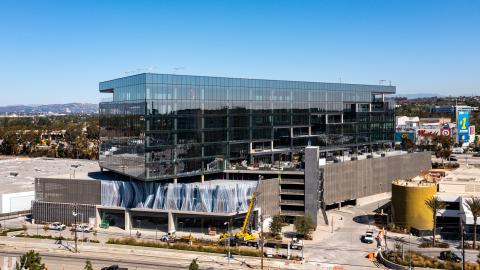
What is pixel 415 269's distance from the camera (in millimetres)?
68750

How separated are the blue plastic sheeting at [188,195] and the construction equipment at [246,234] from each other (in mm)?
1259

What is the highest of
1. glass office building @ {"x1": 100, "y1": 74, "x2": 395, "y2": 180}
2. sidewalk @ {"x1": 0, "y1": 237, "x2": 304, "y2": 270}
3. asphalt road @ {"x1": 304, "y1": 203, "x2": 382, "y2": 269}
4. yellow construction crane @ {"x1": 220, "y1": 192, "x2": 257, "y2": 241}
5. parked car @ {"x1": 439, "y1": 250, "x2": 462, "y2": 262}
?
glass office building @ {"x1": 100, "y1": 74, "x2": 395, "y2": 180}

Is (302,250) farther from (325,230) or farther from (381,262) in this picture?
(325,230)

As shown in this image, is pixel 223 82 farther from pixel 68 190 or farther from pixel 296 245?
pixel 296 245

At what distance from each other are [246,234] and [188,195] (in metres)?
13.5

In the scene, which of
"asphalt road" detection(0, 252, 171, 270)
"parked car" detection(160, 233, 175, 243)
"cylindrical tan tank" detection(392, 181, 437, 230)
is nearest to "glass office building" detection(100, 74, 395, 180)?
"parked car" detection(160, 233, 175, 243)

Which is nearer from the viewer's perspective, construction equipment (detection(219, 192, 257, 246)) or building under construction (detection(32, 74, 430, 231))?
construction equipment (detection(219, 192, 257, 246))

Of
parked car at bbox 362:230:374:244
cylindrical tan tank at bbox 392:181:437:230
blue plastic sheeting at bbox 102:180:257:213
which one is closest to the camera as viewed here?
parked car at bbox 362:230:374:244

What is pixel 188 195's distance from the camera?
9262 centimetres

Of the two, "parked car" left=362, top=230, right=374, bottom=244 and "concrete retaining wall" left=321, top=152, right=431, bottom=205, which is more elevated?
"concrete retaining wall" left=321, top=152, right=431, bottom=205

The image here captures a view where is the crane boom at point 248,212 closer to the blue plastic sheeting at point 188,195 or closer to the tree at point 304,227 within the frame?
the blue plastic sheeting at point 188,195

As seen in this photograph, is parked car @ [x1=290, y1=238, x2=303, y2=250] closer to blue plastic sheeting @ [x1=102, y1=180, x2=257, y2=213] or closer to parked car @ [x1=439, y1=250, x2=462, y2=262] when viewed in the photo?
blue plastic sheeting @ [x1=102, y1=180, x2=257, y2=213]

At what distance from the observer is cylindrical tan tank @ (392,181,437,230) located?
91625 millimetres

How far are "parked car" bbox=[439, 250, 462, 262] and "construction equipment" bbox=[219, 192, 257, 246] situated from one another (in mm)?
27641
